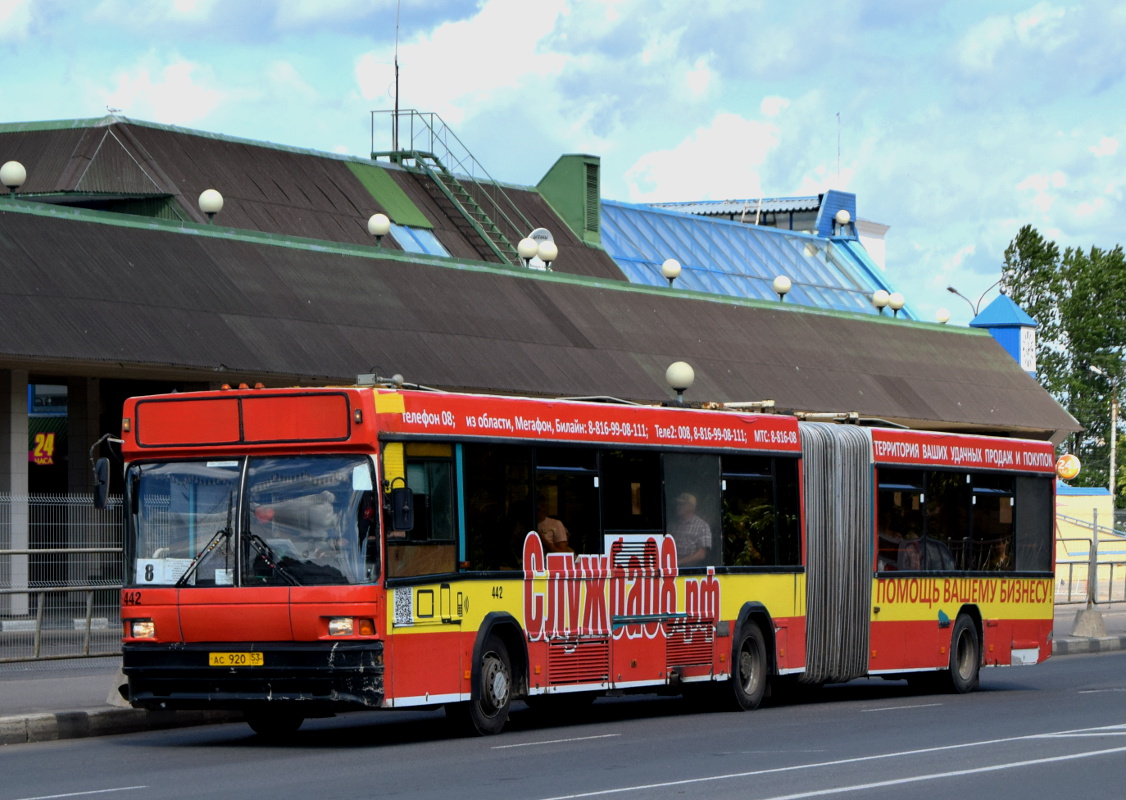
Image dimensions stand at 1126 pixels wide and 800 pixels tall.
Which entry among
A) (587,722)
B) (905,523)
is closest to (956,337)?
(905,523)

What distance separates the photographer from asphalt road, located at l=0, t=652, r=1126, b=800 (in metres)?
12.4

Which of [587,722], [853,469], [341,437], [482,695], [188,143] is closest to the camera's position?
[341,437]

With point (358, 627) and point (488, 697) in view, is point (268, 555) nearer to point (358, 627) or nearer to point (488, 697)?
point (358, 627)

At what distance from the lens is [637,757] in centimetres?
1444

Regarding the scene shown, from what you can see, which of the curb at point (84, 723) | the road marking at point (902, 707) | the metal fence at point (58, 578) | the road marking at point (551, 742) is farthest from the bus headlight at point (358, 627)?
the metal fence at point (58, 578)

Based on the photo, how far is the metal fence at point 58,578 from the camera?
72.0 ft

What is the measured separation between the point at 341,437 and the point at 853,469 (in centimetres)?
797

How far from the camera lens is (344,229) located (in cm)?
4041

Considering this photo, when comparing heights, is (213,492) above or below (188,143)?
below

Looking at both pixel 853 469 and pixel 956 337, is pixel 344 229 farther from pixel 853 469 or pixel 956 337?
pixel 853 469

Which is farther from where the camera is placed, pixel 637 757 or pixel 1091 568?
pixel 1091 568

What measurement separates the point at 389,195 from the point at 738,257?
65.2ft

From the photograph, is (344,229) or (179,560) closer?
(179,560)

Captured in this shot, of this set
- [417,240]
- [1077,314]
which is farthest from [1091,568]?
[1077,314]
